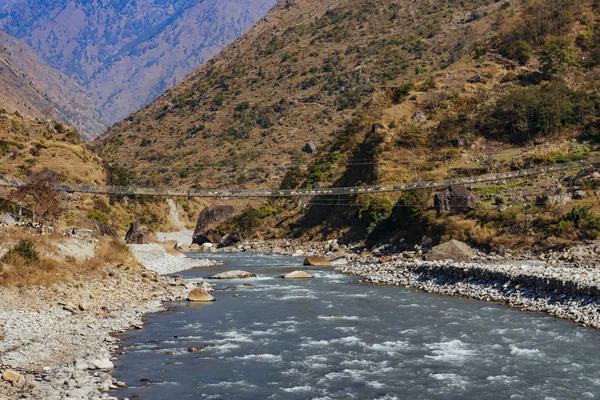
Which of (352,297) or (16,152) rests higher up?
(16,152)

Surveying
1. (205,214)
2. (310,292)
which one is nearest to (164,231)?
(205,214)

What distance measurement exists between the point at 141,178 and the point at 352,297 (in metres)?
87.7

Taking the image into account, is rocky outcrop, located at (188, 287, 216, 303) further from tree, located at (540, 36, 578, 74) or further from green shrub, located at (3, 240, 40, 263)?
tree, located at (540, 36, 578, 74)

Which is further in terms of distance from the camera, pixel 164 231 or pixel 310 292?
pixel 164 231

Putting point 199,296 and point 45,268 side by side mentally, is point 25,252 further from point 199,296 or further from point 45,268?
point 199,296

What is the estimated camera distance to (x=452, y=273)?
29.3 meters

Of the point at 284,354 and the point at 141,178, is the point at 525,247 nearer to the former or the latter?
the point at 284,354

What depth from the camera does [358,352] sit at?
17000 mm

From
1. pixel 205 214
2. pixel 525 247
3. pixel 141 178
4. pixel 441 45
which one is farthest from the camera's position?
pixel 441 45

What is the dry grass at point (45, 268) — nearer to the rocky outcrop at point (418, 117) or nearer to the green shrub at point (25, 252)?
the green shrub at point (25, 252)

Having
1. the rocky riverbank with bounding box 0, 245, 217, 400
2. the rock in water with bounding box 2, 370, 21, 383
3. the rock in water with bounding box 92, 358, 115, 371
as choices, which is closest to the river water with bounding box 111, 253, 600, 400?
the rock in water with bounding box 92, 358, 115, 371

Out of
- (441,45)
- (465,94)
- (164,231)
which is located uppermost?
(441,45)

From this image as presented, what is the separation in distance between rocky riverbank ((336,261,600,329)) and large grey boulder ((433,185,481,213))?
9.70 meters

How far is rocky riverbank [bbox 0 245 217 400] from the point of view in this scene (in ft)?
40.8
